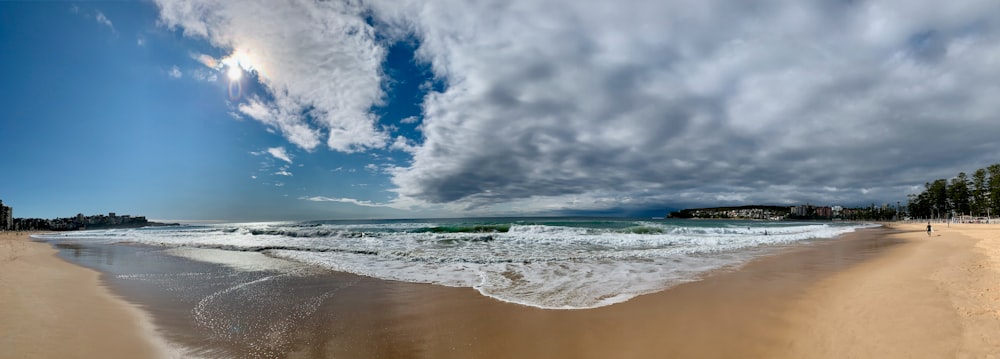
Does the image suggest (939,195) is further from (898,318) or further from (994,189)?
(898,318)

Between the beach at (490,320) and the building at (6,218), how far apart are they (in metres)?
124

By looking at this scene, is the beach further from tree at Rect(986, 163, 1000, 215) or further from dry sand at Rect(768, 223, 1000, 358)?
tree at Rect(986, 163, 1000, 215)

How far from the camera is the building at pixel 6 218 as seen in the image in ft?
267

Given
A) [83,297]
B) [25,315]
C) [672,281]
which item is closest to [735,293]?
[672,281]

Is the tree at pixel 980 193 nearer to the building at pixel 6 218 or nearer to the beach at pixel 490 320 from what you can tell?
the beach at pixel 490 320

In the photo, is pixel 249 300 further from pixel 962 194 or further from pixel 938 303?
pixel 962 194

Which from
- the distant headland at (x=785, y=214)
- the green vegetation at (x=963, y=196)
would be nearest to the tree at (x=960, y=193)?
the green vegetation at (x=963, y=196)

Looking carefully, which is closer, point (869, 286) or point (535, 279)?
point (869, 286)

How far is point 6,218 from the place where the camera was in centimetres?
8431

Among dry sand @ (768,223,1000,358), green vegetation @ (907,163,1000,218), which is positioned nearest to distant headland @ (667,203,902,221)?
green vegetation @ (907,163,1000,218)

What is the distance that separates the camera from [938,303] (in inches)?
229

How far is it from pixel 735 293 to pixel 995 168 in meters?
101

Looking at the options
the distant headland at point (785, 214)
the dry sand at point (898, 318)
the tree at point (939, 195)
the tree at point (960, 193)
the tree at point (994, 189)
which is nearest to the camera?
the dry sand at point (898, 318)

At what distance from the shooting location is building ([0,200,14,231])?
267 feet
